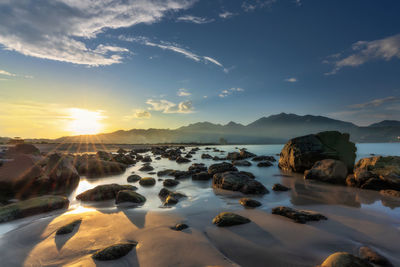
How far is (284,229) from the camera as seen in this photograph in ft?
13.5

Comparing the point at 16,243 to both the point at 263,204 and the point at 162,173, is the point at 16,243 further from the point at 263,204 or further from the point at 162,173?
the point at 162,173

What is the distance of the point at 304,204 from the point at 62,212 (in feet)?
27.2


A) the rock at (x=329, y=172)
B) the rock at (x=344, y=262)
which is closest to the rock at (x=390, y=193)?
the rock at (x=329, y=172)

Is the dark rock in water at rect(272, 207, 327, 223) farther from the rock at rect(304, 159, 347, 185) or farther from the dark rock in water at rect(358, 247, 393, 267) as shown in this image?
the rock at rect(304, 159, 347, 185)

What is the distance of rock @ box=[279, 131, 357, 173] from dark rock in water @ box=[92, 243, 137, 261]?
13.3 m

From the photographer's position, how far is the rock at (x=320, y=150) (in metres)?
12.0

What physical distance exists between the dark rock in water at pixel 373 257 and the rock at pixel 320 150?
10.7 meters

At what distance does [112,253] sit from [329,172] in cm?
1116

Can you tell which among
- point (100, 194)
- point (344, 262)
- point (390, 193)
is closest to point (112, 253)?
point (344, 262)

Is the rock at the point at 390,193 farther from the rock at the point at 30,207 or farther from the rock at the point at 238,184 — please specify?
the rock at the point at 30,207

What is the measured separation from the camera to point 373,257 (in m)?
2.98

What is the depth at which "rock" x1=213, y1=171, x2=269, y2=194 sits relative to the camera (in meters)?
7.63

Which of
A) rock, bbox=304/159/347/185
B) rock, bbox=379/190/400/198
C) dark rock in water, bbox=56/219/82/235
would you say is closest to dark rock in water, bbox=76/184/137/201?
dark rock in water, bbox=56/219/82/235

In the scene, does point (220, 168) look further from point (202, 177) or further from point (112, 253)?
point (112, 253)
